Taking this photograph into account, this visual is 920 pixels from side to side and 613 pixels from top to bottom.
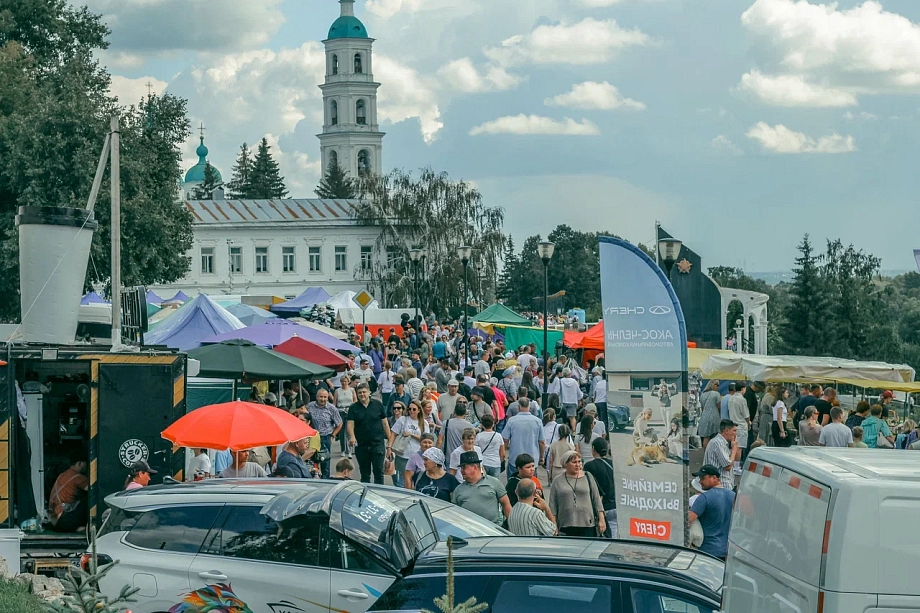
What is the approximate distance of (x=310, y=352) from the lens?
Answer: 20.9 m

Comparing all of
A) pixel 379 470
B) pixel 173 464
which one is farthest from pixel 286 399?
pixel 173 464

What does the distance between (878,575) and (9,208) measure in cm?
3884

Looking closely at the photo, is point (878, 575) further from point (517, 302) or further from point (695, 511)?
point (517, 302)

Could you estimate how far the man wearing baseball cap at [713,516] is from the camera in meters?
9.85

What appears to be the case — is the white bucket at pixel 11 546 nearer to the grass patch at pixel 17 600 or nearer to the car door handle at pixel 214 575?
the grass patch at pixel 17 600

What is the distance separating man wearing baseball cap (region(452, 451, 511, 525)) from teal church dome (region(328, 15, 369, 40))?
109561mm

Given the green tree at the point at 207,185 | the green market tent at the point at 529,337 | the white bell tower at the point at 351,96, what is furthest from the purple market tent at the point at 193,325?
the green tree at the point at 207,185

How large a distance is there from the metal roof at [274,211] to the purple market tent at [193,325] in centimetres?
6183

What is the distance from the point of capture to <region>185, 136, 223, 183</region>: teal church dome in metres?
122

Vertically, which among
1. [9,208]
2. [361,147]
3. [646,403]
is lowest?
[646,403]

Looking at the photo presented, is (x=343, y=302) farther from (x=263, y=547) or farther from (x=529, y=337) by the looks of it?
(x=263, y=547)

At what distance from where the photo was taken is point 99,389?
11484 mm

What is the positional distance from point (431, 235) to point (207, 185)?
5391 centimetres

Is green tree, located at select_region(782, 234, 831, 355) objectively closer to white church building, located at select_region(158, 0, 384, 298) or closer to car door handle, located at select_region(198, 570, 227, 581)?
white church building, located at select_region(158, 0, 384, 298)
